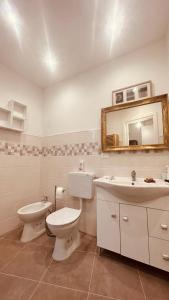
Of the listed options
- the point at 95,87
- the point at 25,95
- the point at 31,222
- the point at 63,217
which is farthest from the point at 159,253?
the point at 25,95

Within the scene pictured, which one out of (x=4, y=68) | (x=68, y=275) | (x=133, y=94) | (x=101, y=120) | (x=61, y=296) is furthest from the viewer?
(x=4, y=68)

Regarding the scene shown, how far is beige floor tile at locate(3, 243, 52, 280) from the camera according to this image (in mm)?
1287

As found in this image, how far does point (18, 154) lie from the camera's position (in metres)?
2.17

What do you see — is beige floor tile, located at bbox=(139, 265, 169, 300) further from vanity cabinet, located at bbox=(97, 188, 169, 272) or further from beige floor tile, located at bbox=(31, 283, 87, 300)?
beige floor tile, located at bbox=(31, 283, 87, 300)

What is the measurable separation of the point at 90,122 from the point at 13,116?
1168 mm

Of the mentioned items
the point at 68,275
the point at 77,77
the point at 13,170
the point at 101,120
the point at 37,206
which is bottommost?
the point at 68,275

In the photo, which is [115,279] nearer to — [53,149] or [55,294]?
[55,294]

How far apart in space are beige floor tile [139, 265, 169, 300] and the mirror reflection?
1.28 metres

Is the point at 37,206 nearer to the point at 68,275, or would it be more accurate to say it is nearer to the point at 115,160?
the point at 68,275

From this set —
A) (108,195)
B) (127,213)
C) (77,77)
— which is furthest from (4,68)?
(127,213)

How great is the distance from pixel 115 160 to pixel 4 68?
2.15 meters

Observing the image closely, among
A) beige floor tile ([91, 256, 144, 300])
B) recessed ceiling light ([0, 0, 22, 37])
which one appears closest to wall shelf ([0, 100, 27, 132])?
recessed ceiling light ([0, 0, 22, 37])

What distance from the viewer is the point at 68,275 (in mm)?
1262

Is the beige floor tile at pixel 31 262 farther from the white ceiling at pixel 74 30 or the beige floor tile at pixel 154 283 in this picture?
the white ceiling at pixel 74 30
